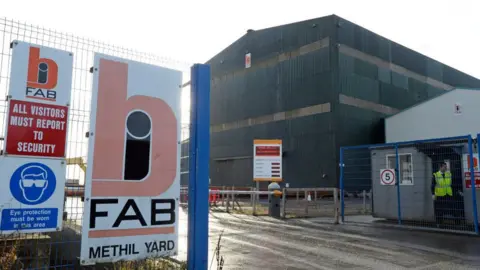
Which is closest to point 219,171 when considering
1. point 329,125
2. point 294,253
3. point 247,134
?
point 247,134

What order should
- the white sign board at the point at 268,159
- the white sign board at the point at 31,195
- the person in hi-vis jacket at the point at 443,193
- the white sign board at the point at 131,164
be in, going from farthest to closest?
the white sign board at the point at 268,159 → the person in hi-vis jacket at the point at 443,193 → the white sign board at the point at 131,164 → the white sign board at the point at 31,195

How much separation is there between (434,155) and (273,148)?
7505mm

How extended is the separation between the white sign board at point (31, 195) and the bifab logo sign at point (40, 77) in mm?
653

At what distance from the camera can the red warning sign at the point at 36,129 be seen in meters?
3.75

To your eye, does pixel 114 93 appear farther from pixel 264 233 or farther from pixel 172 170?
pixel 264 233

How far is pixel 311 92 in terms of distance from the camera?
34.3m

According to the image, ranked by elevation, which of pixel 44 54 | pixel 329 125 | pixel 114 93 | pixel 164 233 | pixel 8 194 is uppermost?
pixel 329 125

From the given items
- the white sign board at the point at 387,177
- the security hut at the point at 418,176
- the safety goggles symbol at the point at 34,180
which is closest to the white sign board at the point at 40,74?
the safety goggles symbol at the point at 34,180

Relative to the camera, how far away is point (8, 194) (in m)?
3.72

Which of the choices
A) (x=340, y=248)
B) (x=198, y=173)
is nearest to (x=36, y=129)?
(x=198, y=173)

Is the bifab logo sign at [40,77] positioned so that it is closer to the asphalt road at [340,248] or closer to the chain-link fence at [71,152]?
A: the chain-link fence at [71,152]

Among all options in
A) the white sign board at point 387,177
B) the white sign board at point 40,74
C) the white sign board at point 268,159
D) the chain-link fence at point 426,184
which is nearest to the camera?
the white sign board at point 40,74

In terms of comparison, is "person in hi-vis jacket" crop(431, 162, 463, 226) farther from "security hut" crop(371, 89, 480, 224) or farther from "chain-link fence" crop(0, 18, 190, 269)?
"chain-link fence" crop(0, 18, 190, 269)

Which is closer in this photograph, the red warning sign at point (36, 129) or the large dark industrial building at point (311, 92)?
the red warning sign at point (36, 129)
